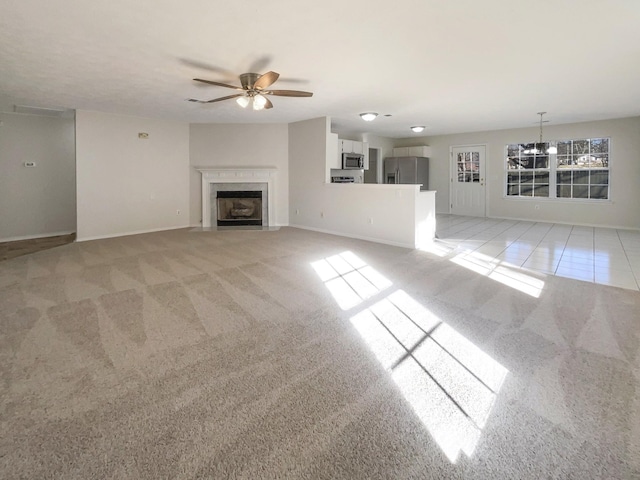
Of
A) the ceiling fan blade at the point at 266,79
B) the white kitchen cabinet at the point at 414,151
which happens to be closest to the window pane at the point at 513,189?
the white kitchen cabinet at the point at 414,151

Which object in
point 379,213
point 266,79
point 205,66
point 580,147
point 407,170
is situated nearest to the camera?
point 266,79

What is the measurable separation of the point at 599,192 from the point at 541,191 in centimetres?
118

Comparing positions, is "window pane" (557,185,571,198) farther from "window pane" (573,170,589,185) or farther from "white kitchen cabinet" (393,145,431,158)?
"white kitchen cabinet" (393,145,431,158)

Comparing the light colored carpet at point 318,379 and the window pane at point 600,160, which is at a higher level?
the window pane at point 600,160

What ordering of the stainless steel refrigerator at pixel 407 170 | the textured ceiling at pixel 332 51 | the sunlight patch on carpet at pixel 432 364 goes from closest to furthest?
1. the sunlight patch on carpet at pixel 432 364
2. the textured ceiling at pixel 332 51
3. the stainless steel refrigerator at pixel 407 170

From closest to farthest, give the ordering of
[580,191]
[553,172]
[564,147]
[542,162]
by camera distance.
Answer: [580,191], [564,147], [553,172], [542,162]

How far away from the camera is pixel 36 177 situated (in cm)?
704

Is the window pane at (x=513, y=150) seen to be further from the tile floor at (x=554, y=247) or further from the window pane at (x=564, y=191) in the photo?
the tile floor at (x=554, y=247)

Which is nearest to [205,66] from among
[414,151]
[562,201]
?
[414,151]

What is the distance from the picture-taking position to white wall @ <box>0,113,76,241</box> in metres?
6.69

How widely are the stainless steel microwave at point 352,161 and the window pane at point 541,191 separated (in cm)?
458

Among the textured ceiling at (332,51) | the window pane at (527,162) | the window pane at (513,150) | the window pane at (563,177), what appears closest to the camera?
the textured ceiling at (332,51)

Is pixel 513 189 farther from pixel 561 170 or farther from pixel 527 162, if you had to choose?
pixel 561 170

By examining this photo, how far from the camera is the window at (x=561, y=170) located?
8.12 meters
